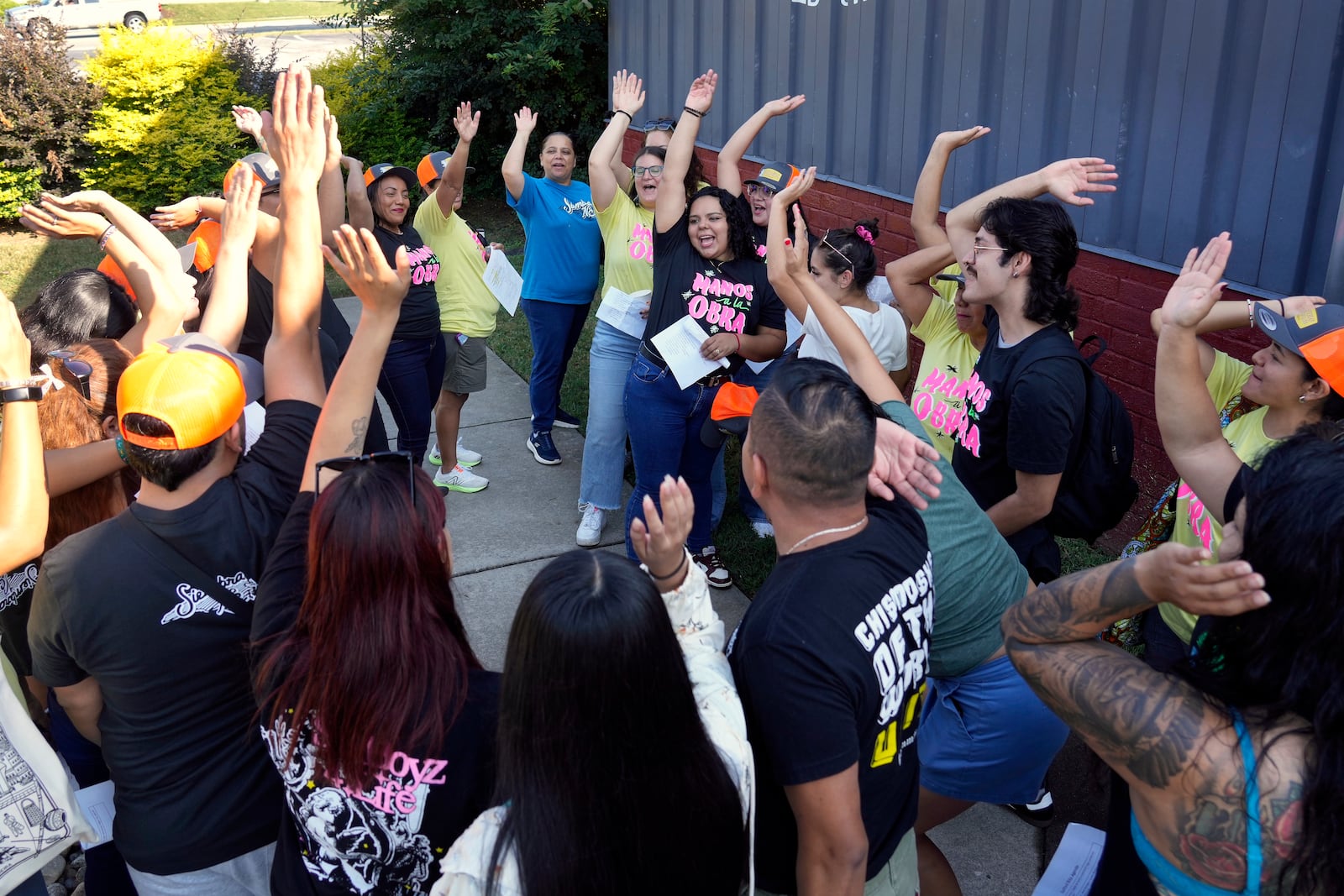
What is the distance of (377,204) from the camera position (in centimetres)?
557

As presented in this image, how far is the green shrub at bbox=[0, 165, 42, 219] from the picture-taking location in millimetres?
12211

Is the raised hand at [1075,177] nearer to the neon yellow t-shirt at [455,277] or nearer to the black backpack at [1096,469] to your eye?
the black backpack at [1096,469]

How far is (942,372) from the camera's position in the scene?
3.85 metres

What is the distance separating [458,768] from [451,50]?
12254 millimetres

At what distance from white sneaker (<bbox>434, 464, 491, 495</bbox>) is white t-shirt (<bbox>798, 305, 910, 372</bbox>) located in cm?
242

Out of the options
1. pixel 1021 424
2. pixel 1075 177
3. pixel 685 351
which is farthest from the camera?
pixel 685 351

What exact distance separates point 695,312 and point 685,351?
0.21m

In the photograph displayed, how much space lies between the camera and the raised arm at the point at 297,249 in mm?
2648

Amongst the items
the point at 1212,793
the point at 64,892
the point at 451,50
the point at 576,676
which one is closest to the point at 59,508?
the point at 64,892

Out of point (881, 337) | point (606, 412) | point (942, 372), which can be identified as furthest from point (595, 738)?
point (606, 412)

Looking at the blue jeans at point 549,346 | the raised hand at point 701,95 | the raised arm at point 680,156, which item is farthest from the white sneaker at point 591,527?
the raised hand at point 701,95

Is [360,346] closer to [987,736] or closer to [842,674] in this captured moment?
[842,674]

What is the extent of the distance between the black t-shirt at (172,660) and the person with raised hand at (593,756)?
2.78ft

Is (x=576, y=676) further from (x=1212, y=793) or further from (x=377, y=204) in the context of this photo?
(x=377, y=204)
